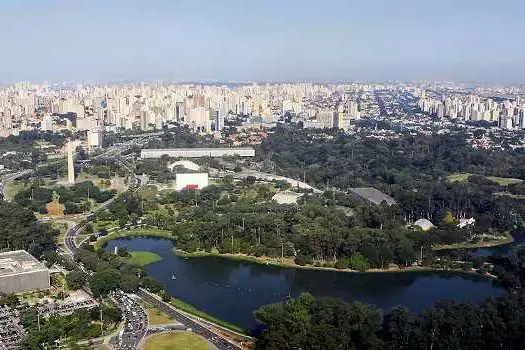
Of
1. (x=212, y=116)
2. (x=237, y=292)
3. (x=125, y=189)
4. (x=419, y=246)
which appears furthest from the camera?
(x=212, y=116)

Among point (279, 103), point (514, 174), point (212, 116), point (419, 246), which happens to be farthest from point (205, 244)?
point (279, 103)

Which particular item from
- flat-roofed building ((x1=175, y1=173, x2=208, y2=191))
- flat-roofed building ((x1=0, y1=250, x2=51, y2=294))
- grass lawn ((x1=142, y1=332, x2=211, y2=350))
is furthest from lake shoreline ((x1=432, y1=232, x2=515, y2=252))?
flat-roofed building ((x1=0, y1=250, x2=51, y2=294))

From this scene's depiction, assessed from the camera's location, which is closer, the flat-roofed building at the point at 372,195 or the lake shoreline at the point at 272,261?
the lake shoreline at the point at 272,261

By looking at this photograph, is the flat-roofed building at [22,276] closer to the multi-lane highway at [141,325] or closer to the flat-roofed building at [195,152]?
the multi-lane highway at [141,325]

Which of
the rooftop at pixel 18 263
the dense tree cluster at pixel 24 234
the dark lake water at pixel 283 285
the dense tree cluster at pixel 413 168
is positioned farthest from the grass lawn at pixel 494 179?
the rooftop at pixel 18 263

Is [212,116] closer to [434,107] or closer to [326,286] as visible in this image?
[434,107]

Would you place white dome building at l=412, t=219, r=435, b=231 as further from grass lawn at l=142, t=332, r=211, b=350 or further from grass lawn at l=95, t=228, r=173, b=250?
grass lawn at l=142, t=332, r=211, b=350
